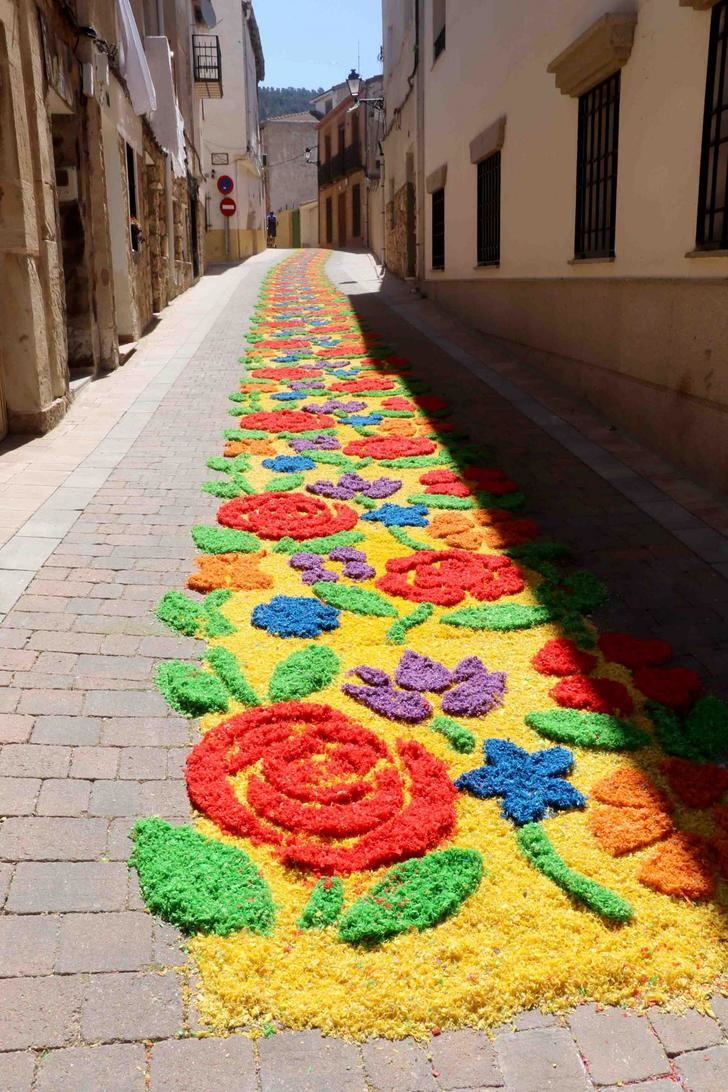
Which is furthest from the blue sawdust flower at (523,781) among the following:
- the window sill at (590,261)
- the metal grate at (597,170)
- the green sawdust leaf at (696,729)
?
the metal grate at (597,170)

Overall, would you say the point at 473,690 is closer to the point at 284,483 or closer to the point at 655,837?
the point at 655,837

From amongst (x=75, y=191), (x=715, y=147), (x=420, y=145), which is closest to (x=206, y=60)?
(x=420, y=145)

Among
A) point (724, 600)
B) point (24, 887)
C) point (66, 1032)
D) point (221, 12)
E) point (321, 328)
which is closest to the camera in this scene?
point (66, 1032)

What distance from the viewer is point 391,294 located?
60.1ft

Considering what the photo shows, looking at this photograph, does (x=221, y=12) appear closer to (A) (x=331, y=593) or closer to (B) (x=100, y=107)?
(B) (x=100, y=107)

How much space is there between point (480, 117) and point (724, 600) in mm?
9901

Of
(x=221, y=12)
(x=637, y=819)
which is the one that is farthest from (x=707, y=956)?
(x=221, y=12)

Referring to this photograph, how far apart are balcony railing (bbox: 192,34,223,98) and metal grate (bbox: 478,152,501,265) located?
603 inches

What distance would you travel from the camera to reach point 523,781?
286 centimetres

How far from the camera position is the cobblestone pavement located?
6.28ft

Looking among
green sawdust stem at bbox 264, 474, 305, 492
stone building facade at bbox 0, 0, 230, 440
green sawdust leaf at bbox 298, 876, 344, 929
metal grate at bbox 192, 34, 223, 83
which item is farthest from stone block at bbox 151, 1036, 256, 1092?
metal grate at bbox 192, 34, 223, 83

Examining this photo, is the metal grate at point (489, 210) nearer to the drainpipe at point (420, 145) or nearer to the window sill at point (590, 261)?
the window sill at point (590, 261)

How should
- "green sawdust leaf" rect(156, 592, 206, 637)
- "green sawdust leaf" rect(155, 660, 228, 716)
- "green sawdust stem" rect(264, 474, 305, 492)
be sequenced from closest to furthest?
1. "green sawdust leaf" rect(155, 660, 228, 716)
2. "green sawdust leaf" rect(156, 592, 206, 637)
3. "green sawdust stem" rect(264, 474, 305, 492)

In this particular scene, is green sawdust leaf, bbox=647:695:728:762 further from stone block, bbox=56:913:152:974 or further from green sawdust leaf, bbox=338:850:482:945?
stone block, bbox=56:913:152:974
